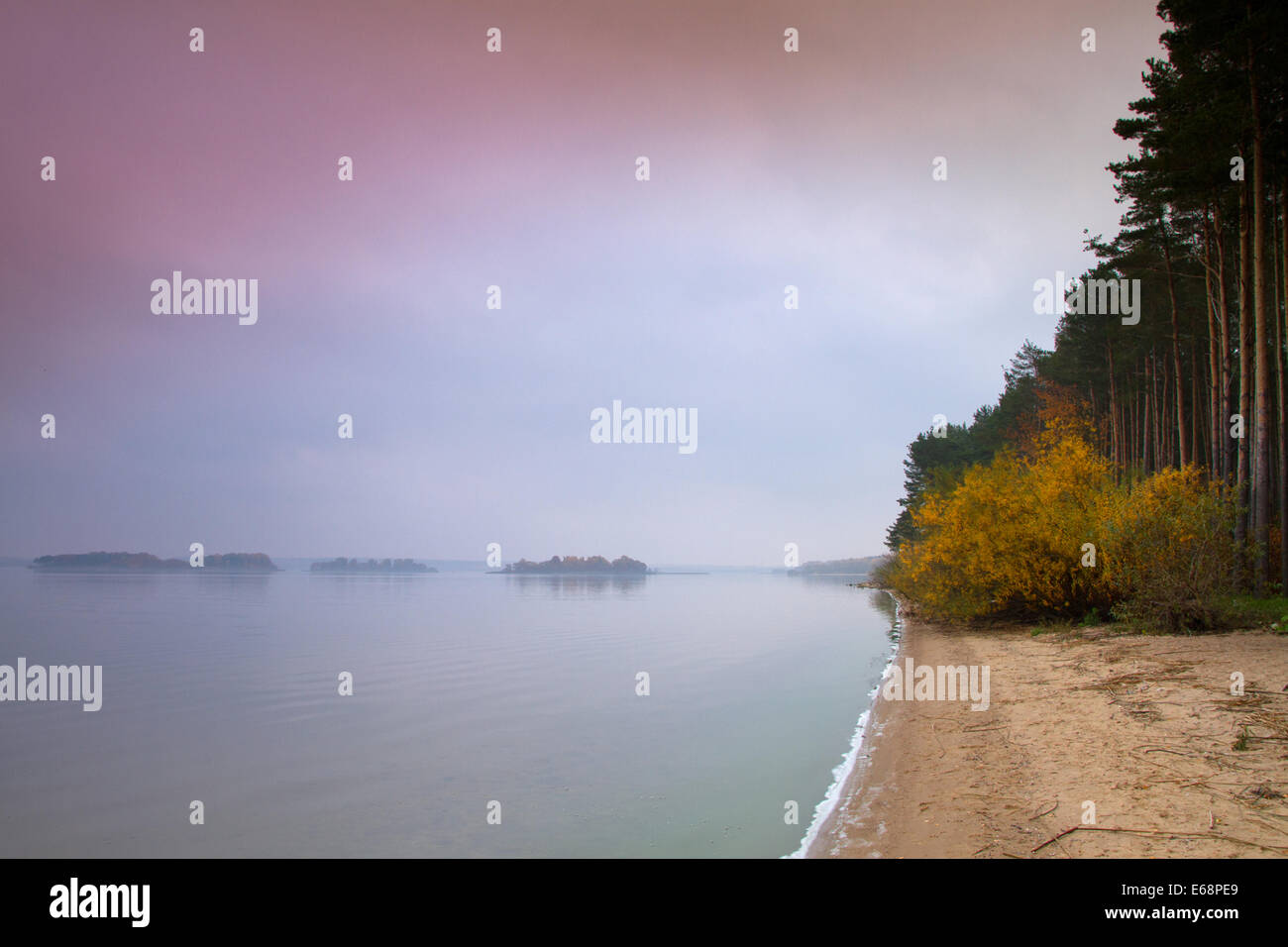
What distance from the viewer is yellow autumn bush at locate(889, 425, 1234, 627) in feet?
50.8

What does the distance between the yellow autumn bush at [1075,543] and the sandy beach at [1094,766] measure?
1678 millimetres

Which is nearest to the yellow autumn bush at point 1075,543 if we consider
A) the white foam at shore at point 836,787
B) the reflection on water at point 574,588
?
the white foam at shore at point 836,787

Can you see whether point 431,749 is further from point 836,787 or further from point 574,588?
point 574,588

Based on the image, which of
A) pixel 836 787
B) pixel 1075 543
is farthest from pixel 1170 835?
pixel 1075 543

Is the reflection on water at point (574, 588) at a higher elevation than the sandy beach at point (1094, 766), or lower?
lower

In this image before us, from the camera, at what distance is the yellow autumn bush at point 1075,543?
15477 mm

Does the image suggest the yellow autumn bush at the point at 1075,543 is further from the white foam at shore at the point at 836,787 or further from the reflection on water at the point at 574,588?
the reflection on water at the point at 574,588

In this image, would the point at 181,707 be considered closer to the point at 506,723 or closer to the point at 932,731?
the point at 506,723

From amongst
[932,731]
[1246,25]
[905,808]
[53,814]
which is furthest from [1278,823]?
[1246,25]

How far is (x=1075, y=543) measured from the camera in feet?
65.2

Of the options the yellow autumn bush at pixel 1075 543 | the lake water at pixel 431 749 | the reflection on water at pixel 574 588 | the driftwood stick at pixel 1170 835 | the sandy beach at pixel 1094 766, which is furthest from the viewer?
the reflection on water at pixel 574 588

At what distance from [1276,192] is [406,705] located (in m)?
28.0

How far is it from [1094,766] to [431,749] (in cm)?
922
